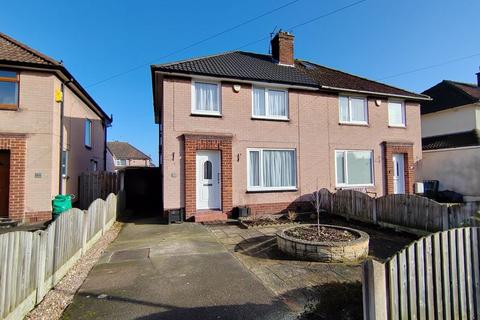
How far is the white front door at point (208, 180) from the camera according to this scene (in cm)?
1062

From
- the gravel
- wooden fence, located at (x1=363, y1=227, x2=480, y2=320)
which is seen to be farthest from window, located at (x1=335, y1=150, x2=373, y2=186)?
the gravel

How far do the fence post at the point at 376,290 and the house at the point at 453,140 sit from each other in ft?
46.4

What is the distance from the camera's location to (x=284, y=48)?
14.1 m

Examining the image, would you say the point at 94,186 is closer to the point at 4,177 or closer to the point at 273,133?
the point at 4,177

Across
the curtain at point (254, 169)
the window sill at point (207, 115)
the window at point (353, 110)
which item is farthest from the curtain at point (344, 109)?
the window sill at point (207, 115)

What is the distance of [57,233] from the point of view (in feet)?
15.3

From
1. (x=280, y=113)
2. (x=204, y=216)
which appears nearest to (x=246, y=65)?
(x=280, y=113)

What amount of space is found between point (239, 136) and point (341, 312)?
8440 millimetres

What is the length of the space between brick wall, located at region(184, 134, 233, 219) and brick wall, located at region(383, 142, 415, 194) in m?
8.15

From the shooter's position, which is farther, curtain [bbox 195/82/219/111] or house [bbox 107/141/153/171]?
house [bbox 107/141/153/171]

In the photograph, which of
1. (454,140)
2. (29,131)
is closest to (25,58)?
(29,131)

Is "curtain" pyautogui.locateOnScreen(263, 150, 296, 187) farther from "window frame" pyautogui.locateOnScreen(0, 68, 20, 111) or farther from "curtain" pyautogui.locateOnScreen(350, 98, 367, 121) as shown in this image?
"window frame" pyautogui.locateOnScreen(0, 68, 20, 111)

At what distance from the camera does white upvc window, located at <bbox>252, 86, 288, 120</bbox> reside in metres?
11.6

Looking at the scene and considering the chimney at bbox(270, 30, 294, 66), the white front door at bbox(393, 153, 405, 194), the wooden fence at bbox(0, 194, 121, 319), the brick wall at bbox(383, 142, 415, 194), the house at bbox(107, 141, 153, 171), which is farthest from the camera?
the house at bbox(107, 141, 153, 171)
